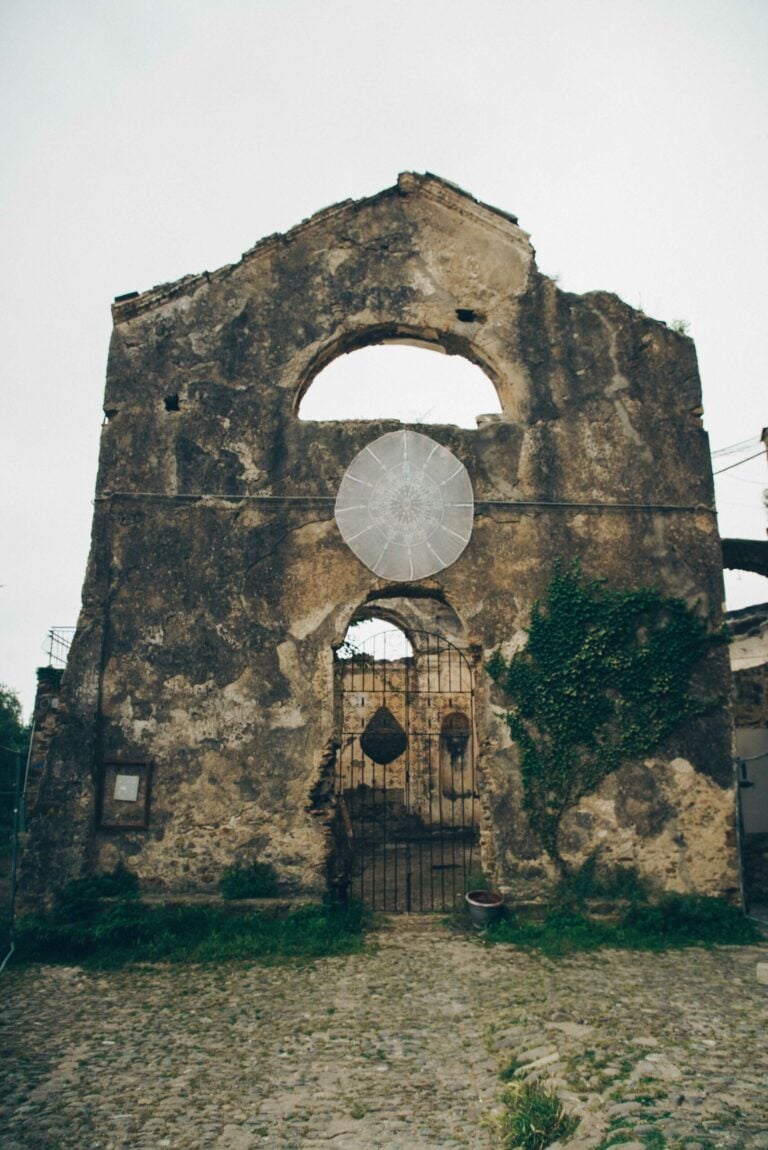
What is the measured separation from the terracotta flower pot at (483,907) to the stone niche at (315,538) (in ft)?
0.87

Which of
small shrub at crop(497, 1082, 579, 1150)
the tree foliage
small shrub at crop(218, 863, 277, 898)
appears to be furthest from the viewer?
the tree foliage

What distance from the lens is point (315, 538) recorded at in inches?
324

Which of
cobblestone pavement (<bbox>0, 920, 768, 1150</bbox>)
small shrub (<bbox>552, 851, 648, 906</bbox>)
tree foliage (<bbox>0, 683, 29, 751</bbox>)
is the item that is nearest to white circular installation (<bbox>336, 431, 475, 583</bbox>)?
small shrub (<bbox>552, 851, 648, 906</bbox>)

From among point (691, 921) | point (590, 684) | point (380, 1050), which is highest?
point (590, 684)

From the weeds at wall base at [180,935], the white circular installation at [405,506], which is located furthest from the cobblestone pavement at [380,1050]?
the white circular installation at [405,506]

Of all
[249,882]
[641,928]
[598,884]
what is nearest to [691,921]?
[641,928]

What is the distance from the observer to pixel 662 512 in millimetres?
8586

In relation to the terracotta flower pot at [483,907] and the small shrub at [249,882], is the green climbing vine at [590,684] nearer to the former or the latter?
the terracotta flower pot at [483,907]

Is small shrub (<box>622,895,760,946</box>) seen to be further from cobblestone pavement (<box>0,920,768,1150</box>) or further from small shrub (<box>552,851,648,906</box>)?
cobblestone pavement (<box>0,920,768,1150</box>)

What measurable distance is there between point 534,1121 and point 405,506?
5917 mm

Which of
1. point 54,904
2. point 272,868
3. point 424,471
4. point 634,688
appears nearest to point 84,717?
point 54,904

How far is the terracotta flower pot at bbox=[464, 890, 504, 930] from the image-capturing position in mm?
7344

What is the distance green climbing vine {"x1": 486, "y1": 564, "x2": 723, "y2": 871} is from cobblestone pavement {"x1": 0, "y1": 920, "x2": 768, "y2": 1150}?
5.63ft

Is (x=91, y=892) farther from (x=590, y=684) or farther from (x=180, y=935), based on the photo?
(x=590, y=684)
